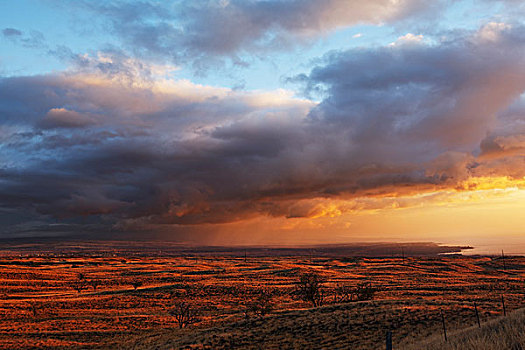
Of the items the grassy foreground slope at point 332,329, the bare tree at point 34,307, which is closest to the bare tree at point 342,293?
the grassy foreground slope at point 332,329

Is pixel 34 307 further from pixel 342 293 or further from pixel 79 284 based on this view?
pixel 342 293

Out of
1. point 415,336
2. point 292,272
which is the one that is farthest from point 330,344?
point 292,272

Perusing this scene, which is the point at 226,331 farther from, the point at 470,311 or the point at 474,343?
the point at 474,343

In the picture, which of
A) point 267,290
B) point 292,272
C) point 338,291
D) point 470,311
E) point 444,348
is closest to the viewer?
point 444,348

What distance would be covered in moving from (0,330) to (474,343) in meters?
57.5

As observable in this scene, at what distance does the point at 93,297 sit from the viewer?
82.0 meters

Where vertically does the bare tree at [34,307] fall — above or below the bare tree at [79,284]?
above

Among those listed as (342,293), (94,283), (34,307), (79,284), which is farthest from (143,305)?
(94,283)

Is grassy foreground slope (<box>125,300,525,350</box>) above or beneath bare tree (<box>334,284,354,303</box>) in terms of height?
above

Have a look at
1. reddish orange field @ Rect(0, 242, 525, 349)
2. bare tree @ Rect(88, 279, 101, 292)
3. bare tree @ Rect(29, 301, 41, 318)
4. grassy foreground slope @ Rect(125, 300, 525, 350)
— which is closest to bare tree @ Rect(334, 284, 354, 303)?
reddish orange field @ Rect(0, 242, 525, 349)

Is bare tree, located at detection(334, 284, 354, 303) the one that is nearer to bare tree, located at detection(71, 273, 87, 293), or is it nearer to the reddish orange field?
the reddish orange field

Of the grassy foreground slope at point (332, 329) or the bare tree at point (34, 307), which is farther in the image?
the bare tree at point (34, 307)

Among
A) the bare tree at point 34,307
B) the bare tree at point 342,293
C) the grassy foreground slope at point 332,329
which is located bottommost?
the bare tree at point 342,293

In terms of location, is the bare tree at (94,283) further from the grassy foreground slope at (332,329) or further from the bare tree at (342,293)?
the grassy foreground slope at (332,329)
